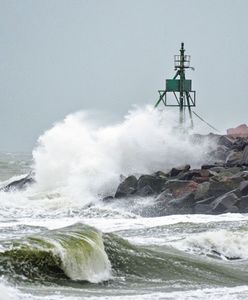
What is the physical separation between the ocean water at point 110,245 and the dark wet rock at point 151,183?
28.4 inches

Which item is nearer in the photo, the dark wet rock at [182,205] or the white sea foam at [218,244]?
the white sea foam at [218,244]

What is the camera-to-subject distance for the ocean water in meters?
9.98

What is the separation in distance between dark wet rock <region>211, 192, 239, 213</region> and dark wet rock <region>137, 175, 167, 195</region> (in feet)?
9.96

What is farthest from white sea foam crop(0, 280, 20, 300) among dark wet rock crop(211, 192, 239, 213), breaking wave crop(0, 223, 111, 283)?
dark wet rock crop(211, 192, 239, 213)

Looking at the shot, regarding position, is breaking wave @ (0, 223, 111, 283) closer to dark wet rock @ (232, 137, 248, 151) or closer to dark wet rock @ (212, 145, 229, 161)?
dark wet rock @ (232, 137, 248, 151)

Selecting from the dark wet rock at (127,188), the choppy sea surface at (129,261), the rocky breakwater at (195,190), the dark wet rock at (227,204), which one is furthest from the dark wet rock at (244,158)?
the choppy sea surface at (129,261)

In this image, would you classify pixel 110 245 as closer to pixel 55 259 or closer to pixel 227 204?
pixel 55 259

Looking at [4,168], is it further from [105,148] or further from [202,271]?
[202,271]

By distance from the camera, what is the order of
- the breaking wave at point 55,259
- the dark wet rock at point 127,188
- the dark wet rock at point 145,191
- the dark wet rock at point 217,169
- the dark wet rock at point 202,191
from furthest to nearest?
1. the dark wet rock at point 217,169
2. the dark wet rock at point 127,188
3. the dark wet rock at point 145,191
4. the dark wet rock at point 202,191
5. the breaking wave at point 55,259

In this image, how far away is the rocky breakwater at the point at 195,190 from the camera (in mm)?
19703

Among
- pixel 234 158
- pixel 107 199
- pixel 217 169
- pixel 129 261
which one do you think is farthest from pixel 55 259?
pixel 234 158

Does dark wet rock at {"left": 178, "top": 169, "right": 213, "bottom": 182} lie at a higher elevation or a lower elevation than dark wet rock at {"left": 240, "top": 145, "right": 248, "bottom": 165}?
lower

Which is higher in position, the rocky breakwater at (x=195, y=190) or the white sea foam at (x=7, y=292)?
the rocky breakwater at (x=195, y=190)

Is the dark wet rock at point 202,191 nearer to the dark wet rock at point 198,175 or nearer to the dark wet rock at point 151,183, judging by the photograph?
the dark wet rock at point 198,175
